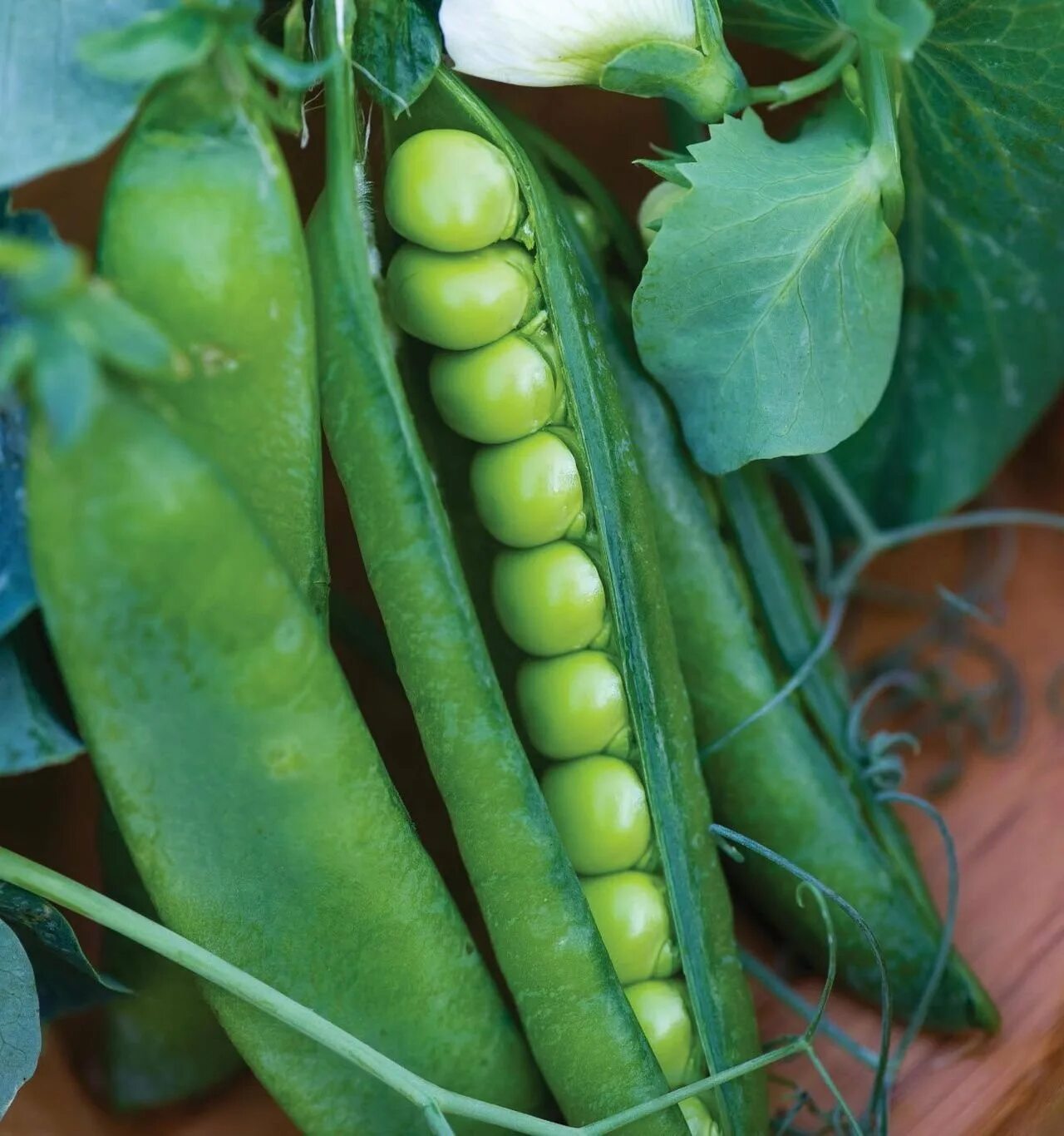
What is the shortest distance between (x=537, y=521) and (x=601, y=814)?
0.19 meters

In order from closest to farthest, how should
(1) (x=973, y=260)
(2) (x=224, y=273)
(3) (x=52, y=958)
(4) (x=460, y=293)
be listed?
1. (2) (x=224, y=273)
2. (4) (x=460, y=293)
3. (3) (x=52, y=958)
4. (1) (x=973, y=260)

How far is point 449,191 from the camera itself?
701 mm

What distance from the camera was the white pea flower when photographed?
28.7 inches

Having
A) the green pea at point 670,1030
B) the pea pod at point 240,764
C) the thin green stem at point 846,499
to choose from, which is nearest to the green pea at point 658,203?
the thin green stem at point 846,499

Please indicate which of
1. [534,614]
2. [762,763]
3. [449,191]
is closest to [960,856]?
[762,763]

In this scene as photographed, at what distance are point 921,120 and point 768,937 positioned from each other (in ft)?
2.12

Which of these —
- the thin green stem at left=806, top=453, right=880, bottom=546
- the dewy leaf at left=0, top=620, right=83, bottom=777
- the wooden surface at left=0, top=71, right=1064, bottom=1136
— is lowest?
the wooden surface at left=0, top=71, right=1064, bottom=1136

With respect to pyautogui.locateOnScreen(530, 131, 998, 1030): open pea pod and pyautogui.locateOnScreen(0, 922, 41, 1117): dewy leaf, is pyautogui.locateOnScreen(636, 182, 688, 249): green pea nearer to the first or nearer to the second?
pyautogui.locateOnScreen(530, 131, 998, 1030): open pea pod

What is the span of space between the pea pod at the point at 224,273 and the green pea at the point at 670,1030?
38 cm

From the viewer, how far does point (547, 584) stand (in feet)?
2.48

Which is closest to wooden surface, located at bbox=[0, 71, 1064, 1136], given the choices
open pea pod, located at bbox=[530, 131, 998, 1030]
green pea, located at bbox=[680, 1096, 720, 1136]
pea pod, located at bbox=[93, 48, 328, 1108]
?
open pea pod, located at bbox=[530, 131, 998, 1030]

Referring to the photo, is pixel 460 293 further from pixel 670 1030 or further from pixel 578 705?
pixel 670 1030

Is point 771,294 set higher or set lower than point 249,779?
higher

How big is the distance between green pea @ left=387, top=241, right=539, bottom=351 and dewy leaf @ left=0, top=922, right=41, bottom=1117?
1.46 feet
